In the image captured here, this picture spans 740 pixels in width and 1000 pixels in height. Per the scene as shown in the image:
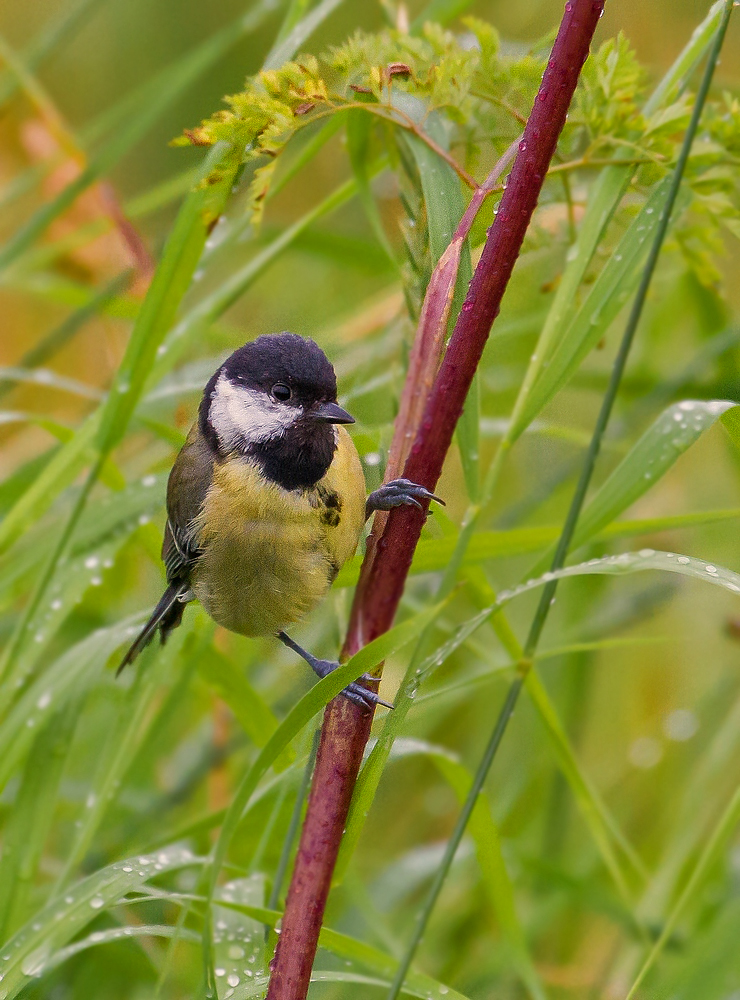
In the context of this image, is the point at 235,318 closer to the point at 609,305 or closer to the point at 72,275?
the point at 72,275

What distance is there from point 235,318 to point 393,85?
146cm

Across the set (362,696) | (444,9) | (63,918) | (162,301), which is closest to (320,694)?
(362,696)

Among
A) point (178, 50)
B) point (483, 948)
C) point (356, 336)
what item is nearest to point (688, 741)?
point (483, 948)

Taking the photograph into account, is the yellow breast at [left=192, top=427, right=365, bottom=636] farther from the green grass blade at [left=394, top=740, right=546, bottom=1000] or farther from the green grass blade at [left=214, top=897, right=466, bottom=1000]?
the green grass blade at [left=214, top=897, right=466, bottom=1000]

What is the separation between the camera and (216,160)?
0.95 metres

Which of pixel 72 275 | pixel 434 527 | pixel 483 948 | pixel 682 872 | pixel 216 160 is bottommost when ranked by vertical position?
pixel 483 948

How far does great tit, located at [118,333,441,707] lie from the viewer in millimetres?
1214

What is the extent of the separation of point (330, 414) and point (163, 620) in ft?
1.17

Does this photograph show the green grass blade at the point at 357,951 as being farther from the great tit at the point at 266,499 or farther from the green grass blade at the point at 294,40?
the green grass blade at the point at 294,40

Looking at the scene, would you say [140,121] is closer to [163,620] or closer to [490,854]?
[163,620]

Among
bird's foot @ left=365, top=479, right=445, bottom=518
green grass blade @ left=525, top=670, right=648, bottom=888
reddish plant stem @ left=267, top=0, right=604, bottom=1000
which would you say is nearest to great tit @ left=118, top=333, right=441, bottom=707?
bird's foot @ left=365, top=479, right=445, bottom=518

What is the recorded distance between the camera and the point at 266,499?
1.26 m

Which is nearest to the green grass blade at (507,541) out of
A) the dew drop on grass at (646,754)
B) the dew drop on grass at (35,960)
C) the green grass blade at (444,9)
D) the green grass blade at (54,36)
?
the dew drop on grass at (35,960)

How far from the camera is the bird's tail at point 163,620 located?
47.6 inches
